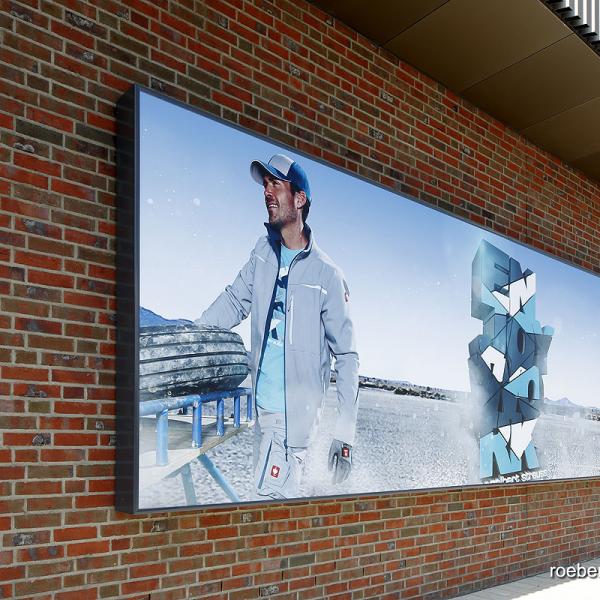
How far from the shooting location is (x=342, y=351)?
3.69 metres

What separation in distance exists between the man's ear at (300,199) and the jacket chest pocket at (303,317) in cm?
38

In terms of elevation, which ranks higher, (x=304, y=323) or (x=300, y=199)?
(x=300, y=199)

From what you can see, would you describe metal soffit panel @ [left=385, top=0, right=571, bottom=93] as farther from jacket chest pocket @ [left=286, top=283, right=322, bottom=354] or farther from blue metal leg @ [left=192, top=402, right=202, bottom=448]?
blue metal leg @ [left=192, top=402, right=202, bottom=448]

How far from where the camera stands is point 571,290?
5805 millimetres

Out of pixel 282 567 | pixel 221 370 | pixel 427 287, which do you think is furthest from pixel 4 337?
pixel 427 287

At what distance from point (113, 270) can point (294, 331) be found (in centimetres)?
91

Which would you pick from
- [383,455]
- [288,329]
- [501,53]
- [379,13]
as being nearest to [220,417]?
[288,329]

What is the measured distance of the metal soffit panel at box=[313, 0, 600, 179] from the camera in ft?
13.2

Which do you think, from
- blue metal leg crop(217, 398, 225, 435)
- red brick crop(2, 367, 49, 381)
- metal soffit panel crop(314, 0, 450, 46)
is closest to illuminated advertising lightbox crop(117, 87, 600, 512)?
blue metal leg crop(217, 398, 225, 435)

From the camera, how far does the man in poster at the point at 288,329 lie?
328cm

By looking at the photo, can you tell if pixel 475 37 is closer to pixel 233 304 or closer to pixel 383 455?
pixel 233 304

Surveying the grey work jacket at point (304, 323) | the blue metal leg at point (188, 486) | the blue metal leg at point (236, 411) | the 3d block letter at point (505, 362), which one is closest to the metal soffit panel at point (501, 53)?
the 3d block letter at point (505, 362)

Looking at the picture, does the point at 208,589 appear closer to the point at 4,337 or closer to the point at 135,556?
the point at 135,556

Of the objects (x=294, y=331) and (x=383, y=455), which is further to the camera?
(x=383, y=455)
